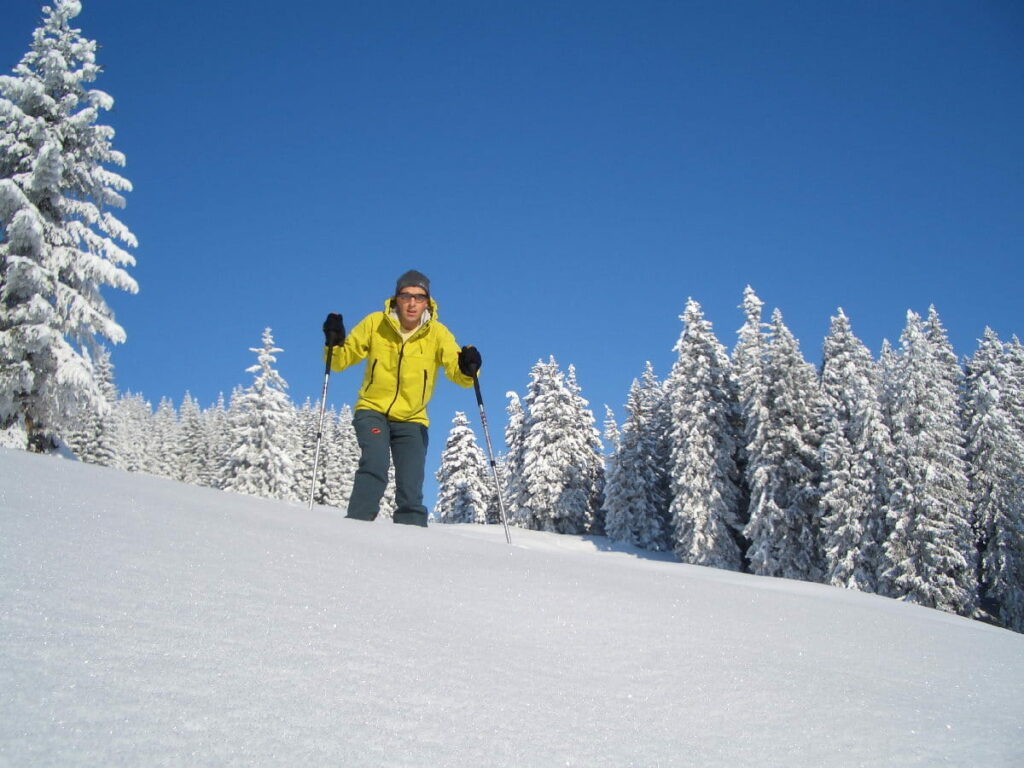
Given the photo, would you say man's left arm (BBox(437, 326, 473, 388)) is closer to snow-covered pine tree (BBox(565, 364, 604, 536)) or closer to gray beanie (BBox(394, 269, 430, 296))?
gray beanie (BBox(394, 269, 430, 296))

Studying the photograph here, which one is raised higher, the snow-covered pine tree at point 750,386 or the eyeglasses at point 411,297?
the snow-covered pine tree at point 750,386

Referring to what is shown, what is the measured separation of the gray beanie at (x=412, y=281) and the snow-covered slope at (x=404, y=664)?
3.35 metres

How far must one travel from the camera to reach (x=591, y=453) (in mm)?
42344

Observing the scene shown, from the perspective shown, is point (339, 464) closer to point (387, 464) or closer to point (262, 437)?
point (262, 437)

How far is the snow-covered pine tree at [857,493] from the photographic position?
24.6m

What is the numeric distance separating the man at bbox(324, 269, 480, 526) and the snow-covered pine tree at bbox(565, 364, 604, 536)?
35.6 m

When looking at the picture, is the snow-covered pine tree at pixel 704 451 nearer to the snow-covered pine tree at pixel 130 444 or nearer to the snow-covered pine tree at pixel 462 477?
the snow-covered pine tree at pixel 462 477

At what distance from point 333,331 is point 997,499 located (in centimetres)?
3065

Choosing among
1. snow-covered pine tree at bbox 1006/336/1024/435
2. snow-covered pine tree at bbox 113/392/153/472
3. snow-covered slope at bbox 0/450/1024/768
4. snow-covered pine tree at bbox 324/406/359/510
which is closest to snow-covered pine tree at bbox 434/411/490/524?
snow-covered pine tree at bbox 324/406/359/510

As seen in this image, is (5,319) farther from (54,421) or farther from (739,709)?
(739,709)

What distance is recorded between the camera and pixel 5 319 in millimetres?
14875

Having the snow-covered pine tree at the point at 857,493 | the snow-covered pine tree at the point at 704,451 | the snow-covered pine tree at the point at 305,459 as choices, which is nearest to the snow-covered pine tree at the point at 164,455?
the snow-covered pine tree at the point at 305,459

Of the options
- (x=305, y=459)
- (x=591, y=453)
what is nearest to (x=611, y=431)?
(x=591, y=453)

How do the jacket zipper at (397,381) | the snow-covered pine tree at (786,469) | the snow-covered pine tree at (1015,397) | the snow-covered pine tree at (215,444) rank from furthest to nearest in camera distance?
the snow-covered pine tree at (215,444), the snow-covered pine tree at (1015,397), the snow-covered pine tree at (786,469), the jacket zipper at (397,381)
